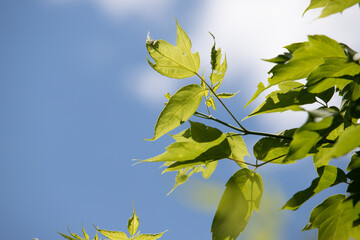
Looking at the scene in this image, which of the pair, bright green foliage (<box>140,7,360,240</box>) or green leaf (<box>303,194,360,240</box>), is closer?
bright green foliage (<box>140,7,360,240</box>)

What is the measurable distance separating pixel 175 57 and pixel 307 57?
29 centimetres

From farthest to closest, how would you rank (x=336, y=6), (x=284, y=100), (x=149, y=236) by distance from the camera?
1. (x=149, y=236)
2. (x=284, y=100)
3. (x=336, y=6)

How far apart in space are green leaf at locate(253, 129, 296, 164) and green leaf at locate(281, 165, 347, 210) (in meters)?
0.07

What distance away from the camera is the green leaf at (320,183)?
0.61m

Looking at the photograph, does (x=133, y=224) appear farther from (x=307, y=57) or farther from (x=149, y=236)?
(x=307, y=57)

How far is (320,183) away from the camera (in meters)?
0.62

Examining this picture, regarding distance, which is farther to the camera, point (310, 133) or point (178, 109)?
point (178, 109)

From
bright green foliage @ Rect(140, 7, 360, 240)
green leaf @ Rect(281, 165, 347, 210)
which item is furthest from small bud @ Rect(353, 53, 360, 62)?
green leaf @ Rect(281, 165, 347, 210)

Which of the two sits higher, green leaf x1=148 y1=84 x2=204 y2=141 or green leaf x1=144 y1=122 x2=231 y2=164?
green leaf x1=148 y1=84 x2=204 y2=141

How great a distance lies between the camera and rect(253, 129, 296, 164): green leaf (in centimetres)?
64

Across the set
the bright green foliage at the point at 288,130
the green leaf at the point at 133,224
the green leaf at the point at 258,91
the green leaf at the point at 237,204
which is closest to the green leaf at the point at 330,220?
the bright green foliage at the point at 288,130

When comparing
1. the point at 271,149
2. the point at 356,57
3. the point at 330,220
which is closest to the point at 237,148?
the point at 271,149

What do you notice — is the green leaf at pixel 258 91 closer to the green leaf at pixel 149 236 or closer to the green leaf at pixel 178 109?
the green leaf at pixel 178 109

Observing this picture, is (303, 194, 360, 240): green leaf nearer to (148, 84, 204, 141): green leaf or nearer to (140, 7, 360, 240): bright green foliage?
(140, 7, 360, 240): bright green foliage
